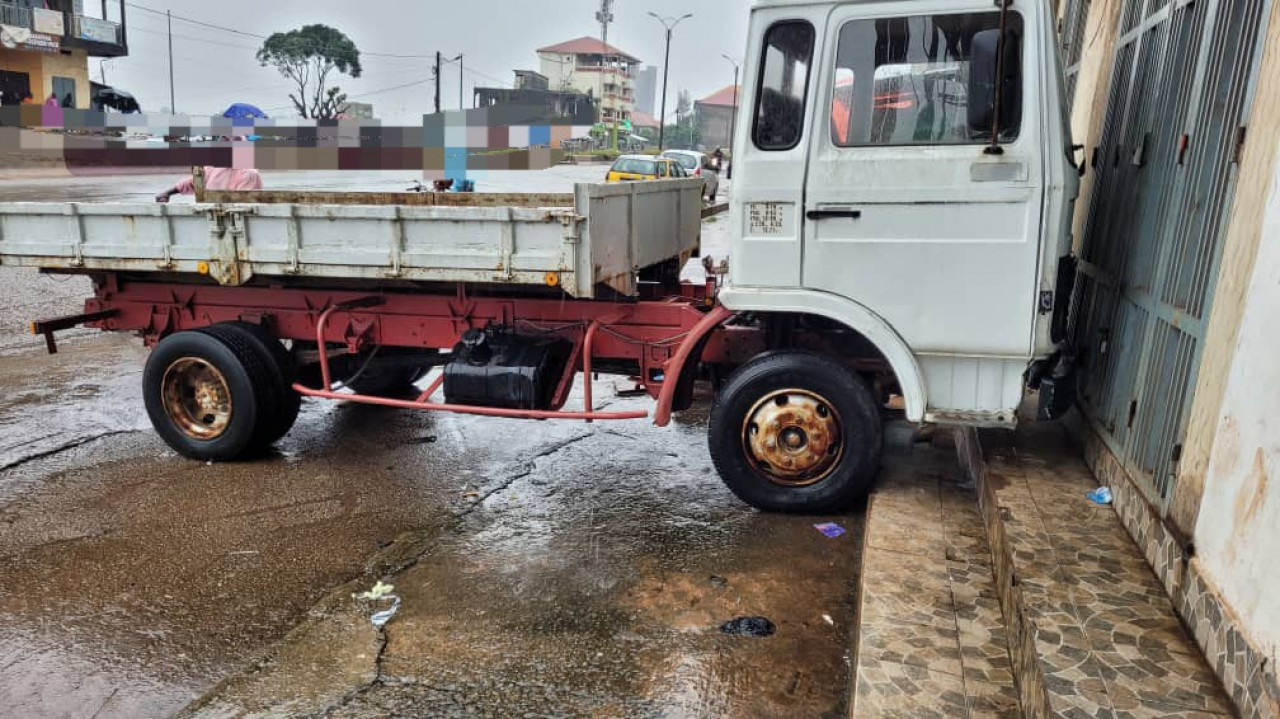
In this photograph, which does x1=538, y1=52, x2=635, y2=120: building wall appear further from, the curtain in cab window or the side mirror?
the side mirror

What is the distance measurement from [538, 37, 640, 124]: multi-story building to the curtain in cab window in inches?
3671

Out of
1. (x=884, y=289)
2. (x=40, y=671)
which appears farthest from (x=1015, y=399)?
(x=40, y=671)

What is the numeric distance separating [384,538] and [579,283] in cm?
163

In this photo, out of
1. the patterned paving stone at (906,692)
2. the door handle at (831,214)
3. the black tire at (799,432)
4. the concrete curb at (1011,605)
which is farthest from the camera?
the black tire at (799,432)

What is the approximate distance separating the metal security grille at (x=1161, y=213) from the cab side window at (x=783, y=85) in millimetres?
1567

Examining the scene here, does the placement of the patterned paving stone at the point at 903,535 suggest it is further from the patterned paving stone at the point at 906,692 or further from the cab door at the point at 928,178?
the patterned paving stone at the point at 906,692

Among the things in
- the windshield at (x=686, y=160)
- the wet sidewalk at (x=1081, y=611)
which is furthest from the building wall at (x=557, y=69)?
the wet sidewalk at (x=1081, y=611)

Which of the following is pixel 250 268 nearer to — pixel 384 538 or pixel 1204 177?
pixel 384 538

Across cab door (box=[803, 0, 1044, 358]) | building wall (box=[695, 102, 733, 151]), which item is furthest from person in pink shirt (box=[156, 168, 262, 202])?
building wall (box=[695, 102, 733, 151])

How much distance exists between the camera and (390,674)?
3391 millimetres

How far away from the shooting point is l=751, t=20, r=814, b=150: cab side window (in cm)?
420

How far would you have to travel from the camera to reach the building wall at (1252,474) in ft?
8.10

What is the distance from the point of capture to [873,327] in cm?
427

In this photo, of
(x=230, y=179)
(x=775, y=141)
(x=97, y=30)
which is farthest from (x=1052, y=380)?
(x=97, y=30)
